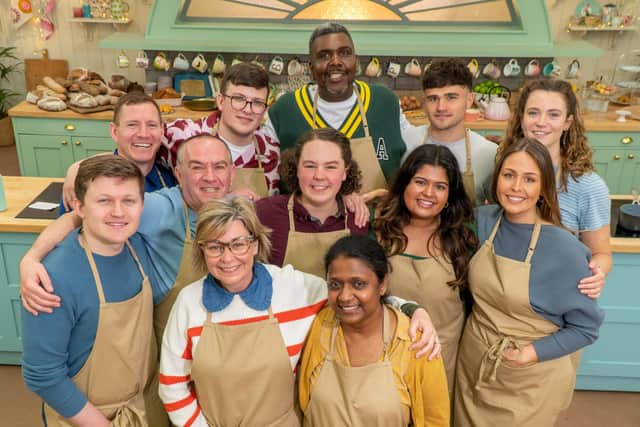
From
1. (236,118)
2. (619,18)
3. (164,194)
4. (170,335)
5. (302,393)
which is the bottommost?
(302,393)

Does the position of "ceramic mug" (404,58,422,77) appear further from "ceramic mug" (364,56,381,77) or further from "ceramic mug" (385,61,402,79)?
"ceramic mug" (364,56,381,77)

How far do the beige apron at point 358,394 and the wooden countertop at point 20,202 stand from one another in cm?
176

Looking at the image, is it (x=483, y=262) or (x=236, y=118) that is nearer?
(x=483, y=262)

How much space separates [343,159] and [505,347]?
0.85 m

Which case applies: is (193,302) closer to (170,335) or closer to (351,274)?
(170,335)

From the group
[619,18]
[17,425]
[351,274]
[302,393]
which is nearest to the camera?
[351,274]

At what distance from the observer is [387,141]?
2682 mm

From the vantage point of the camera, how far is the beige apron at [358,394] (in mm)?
1831

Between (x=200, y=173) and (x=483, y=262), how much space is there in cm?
101

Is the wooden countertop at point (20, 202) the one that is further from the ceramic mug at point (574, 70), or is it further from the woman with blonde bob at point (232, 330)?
the ceramic mug at point (574, 70)

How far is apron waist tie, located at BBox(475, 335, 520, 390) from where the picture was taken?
2.03 m

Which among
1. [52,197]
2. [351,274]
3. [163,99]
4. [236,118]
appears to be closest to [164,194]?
[236,118]

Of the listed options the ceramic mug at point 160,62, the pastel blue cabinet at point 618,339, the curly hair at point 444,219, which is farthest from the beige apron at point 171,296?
the ceramic mug at point 160,62

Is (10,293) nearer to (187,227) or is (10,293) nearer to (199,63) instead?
(187,227)
